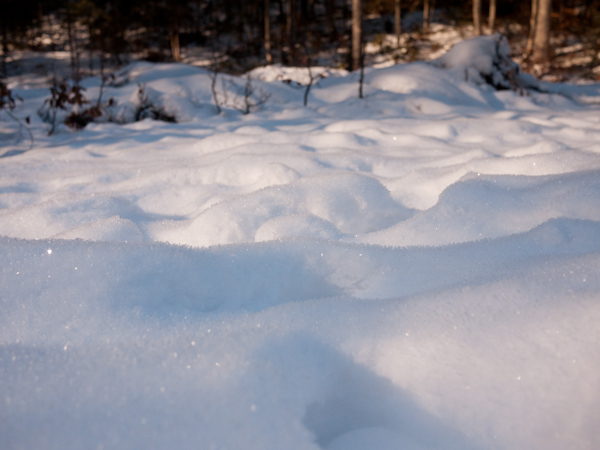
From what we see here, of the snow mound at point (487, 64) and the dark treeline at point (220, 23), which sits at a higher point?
the dark treeline at point (220, 23)

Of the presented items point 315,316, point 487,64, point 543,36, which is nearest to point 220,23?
point 543,36

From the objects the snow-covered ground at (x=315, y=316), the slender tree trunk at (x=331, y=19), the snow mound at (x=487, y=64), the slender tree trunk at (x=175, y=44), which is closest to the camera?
the snow-covered ground at (x=315, y=316)

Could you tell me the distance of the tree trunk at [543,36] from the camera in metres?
8.75

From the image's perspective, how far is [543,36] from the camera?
8.76 meters

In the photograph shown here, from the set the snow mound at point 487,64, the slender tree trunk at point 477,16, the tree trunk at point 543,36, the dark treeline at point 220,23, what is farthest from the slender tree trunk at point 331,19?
the snow mound at point 487,64

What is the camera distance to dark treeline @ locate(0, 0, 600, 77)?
15.5 meters

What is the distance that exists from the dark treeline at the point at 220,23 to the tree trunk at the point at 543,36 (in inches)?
257

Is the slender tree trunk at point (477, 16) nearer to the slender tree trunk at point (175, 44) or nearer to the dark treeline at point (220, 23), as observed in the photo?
the dark treeline at point (220, 23)

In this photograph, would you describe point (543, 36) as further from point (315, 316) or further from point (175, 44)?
point (175, 44)

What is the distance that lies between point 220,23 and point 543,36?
1551 cm

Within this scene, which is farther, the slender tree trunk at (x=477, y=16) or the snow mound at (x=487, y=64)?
the slender tree trunk at (x=477, y=16)

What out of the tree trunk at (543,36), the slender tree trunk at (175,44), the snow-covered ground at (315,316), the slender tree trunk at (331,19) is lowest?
the snow-covered ground at (315,316)

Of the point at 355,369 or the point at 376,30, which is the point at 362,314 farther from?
the point at 376,30

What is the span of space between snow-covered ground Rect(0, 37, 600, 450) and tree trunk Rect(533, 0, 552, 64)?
343 inches
